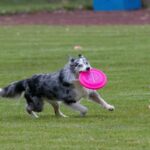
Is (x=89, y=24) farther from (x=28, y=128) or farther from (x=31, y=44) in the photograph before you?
(x=28, y=128)

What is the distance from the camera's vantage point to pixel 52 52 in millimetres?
24219

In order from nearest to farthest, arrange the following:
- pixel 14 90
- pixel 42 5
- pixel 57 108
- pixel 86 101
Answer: pixel 57 108
pixel 14 90
pixel 86 101
pixel 42 5

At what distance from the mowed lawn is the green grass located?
11302 millimetres

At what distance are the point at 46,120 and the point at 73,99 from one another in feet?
1.59

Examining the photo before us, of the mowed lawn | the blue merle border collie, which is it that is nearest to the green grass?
the mowed lawn

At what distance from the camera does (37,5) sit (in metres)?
47.2

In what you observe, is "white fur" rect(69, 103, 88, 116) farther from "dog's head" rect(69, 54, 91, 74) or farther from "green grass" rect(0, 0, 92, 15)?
"green grass" rect(0, 0, 92, 15)

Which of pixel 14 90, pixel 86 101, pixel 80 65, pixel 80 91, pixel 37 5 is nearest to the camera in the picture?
pixel 80 65

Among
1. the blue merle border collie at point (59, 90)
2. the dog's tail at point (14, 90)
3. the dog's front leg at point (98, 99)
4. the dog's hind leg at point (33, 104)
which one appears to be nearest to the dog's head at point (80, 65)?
the blue merle border collie at point (59, 90)

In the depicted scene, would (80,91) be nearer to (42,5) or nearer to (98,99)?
(98,99)

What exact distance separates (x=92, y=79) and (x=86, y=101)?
90.4 inches

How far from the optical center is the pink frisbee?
1255cm

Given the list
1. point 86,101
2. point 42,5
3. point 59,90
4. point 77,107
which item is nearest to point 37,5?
point 42,5

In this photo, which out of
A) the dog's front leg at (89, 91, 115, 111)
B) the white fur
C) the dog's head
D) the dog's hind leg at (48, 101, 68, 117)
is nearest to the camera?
the dog's head
